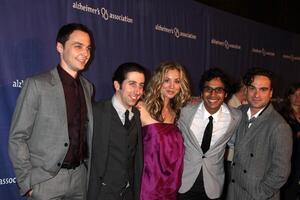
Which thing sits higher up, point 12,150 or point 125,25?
point 125,25

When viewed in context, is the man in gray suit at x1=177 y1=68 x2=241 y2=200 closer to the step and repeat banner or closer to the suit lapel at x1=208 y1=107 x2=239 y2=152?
the suit lapel at x1=208 y1=107 x2=239 y2=152

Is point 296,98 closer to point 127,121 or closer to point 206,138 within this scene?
point 206,138

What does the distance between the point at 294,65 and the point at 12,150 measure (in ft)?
24.6

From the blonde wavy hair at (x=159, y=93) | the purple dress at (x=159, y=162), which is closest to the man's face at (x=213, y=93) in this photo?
the blonde wavy hair at (x=159, y=93)

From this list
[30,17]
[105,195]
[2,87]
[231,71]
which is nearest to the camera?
[105,195]

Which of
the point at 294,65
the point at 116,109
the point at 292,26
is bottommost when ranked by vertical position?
the point at 116,109

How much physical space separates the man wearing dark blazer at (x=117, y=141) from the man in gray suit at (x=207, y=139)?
0.54 meters

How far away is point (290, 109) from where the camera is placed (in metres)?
4.14

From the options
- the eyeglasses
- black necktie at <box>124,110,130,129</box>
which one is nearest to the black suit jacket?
black necktie at <box>124,110,130,129</box>

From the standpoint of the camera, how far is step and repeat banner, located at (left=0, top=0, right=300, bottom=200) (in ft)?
9.05

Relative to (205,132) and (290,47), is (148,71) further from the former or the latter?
(290,47)

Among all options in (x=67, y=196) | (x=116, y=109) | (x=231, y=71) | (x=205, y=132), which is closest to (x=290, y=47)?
(x=231, y=71)

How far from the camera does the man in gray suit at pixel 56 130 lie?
2.08 metres

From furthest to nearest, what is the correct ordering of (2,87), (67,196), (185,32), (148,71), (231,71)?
(231,71) → (185,32) → (148,71) → (2,87) → (67,196)
